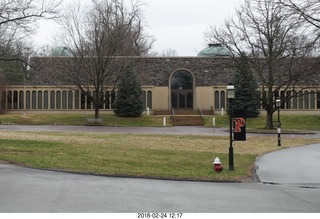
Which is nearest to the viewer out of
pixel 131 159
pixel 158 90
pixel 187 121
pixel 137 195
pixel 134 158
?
pixel 137 195

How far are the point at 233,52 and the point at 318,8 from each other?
2059 centimetres

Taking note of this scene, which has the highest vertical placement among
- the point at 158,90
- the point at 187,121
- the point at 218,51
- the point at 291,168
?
the point at 218,51

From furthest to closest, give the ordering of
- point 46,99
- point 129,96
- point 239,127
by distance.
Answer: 1. point 46,99
2. point 129,96
3. point 239,127

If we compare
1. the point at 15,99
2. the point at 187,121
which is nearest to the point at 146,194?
the point at 187,121

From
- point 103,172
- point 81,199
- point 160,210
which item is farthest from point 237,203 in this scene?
point 103,172

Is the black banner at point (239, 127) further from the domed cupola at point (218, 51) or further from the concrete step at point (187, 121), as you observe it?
the concrete step at point (187, 121)

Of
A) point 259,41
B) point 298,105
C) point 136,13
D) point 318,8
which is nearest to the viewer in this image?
point 318,8

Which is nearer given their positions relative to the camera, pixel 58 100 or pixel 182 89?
pixel 58 100

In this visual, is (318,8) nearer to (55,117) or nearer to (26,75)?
(55,117)

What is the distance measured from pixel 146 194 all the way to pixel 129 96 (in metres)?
42.2

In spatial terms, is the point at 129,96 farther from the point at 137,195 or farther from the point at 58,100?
the point at 137,195

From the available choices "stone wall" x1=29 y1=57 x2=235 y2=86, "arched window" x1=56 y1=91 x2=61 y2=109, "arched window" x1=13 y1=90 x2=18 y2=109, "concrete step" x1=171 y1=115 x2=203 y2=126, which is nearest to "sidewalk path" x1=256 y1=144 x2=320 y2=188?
"concrete step" x1=171 y1=115 x2=203 y2=126

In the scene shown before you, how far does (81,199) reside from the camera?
9625 millimetres

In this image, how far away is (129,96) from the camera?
Answer: 52438 mm
